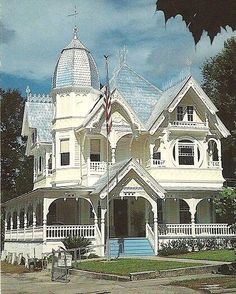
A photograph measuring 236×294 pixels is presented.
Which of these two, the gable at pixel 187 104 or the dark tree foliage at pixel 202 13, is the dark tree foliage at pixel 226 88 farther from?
the dark tree foliage at pixel 202 13

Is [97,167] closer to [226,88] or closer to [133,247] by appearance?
[133,247]

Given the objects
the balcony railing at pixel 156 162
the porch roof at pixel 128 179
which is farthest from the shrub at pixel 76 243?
the balcony railing at pixel 156 162

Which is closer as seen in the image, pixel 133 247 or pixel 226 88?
pixel 133 247

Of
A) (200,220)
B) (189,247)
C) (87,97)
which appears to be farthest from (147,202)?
(87,97)

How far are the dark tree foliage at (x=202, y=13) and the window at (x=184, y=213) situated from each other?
3131 centimetres

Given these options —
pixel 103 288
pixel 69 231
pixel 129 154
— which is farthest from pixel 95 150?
pixel 103 288

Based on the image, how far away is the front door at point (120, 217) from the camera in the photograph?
107 ft

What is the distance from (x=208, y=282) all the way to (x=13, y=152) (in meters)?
39.2

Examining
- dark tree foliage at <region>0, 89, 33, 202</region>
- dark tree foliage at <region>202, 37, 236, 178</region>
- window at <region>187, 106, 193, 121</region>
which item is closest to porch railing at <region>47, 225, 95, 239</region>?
window at <region>187, 106, 193, 121</region>

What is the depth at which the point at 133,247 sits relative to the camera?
28.9 meters

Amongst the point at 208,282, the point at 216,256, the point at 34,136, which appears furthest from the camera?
the point at 34,136

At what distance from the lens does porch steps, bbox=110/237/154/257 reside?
28.5 m

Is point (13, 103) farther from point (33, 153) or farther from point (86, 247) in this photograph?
point (86, 247)

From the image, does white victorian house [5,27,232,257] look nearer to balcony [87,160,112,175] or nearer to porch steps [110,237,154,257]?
balcony [87,160,112,175]
